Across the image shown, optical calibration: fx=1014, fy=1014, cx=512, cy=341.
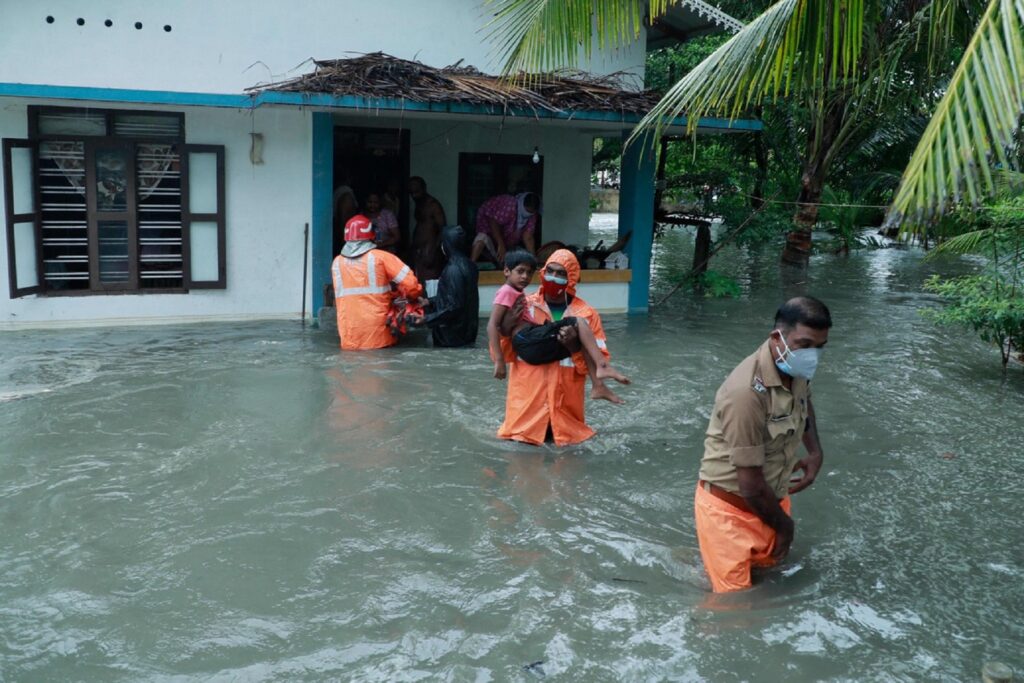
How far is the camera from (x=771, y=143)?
55.8 ft

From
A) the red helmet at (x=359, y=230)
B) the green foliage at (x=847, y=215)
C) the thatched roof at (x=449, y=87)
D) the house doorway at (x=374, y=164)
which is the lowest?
the red helmet at (x=359, y=230)

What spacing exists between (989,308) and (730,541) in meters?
5.77

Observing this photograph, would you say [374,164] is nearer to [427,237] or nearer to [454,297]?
[427,237]

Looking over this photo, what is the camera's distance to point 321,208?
11.8 metres

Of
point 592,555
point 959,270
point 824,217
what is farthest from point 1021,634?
point 959,270

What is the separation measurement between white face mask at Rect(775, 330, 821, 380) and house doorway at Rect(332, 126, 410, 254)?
9.83 metres

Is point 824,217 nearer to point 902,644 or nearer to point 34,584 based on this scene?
point 902,644

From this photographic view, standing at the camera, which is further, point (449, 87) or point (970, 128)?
point (449, 87)

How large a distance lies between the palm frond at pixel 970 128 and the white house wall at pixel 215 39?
8763 mm

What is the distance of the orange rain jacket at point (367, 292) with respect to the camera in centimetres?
1040

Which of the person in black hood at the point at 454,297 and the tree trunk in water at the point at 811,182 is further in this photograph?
the tree trunk in water at the point at 811,182

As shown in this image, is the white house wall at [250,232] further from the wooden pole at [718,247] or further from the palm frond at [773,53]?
the palm frond at [773,53]

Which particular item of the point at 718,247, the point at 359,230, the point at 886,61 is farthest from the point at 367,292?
the point at 886,61

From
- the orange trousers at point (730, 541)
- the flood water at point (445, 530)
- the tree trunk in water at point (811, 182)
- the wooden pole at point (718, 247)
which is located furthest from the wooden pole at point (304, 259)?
the orange trousers at point (730, 541)
